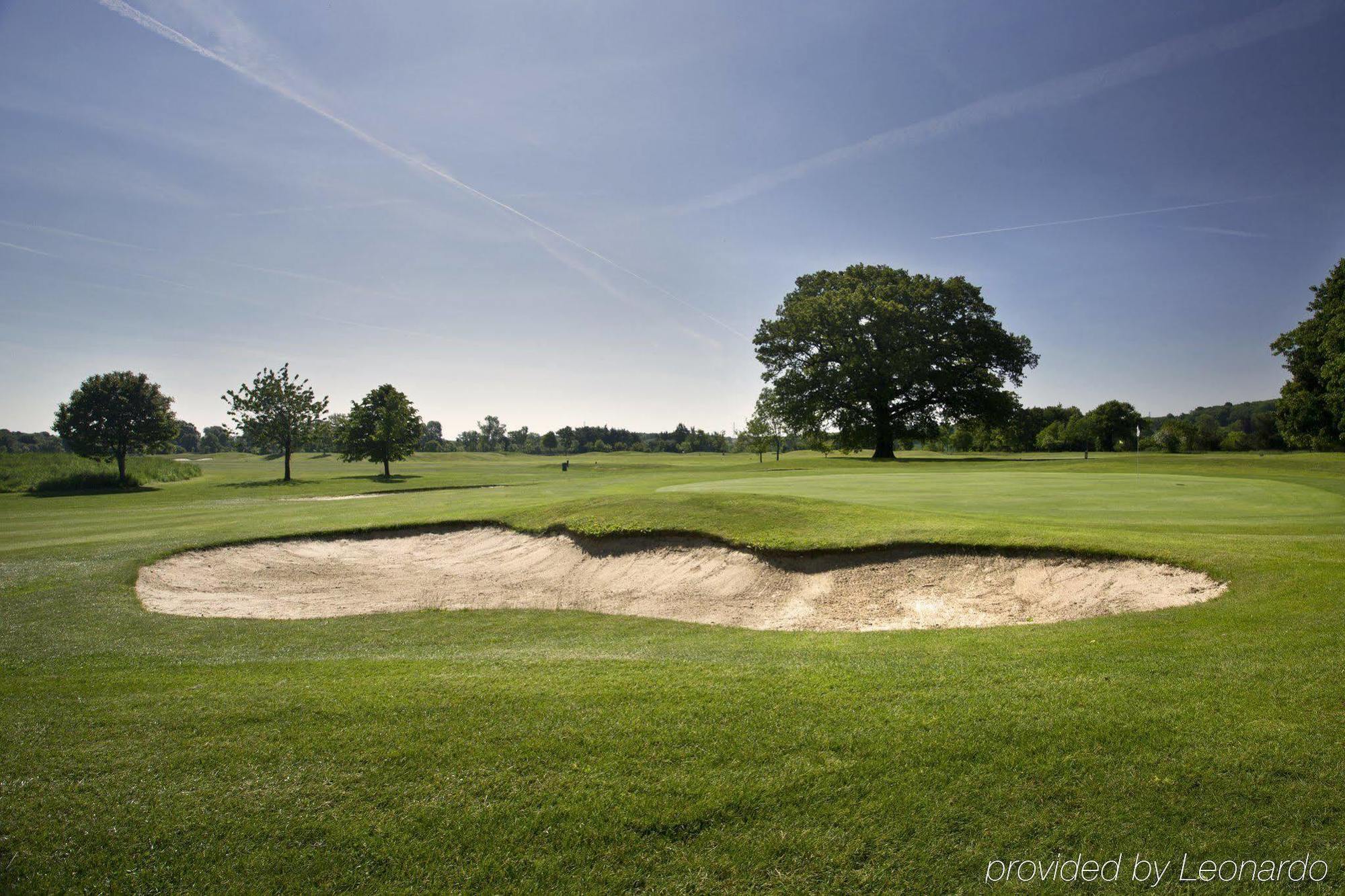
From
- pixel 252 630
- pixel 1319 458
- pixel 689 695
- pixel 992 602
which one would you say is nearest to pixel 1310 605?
pixel 992 602

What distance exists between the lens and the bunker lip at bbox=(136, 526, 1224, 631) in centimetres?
931

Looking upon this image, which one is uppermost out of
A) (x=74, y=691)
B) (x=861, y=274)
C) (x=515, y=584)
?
(x=861, y=274)

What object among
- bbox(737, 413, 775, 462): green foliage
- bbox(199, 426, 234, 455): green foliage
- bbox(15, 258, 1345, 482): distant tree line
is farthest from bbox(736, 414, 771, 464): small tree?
bbox(199, 426, 234, 455): green foliage

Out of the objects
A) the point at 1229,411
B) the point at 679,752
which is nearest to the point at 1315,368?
the point at 679,752

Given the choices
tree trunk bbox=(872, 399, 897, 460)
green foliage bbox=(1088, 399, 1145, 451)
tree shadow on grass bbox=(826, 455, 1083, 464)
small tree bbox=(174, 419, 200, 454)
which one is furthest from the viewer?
small tree bbox=(174, 419, 200, 454)

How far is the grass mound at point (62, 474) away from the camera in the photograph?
128 ft

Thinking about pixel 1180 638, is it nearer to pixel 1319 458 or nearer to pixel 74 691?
pixel 74 691

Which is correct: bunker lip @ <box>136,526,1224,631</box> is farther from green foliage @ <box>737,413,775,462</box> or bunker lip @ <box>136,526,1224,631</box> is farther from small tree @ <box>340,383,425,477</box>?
green foliage @ <box>737,413,775,462</box>

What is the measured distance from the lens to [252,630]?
348 inches

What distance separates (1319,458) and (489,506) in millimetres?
41080

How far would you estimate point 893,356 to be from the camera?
154 ft

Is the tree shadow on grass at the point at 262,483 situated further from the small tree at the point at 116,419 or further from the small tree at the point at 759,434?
the small tree at the point at 759,434

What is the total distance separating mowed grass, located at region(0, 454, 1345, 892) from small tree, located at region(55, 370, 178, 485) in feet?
156

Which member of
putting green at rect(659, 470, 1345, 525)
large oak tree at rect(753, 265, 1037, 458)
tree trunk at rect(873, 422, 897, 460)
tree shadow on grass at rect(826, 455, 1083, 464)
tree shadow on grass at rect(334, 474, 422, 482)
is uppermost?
large oak tree at rect(753, 265, 1037, 458)
